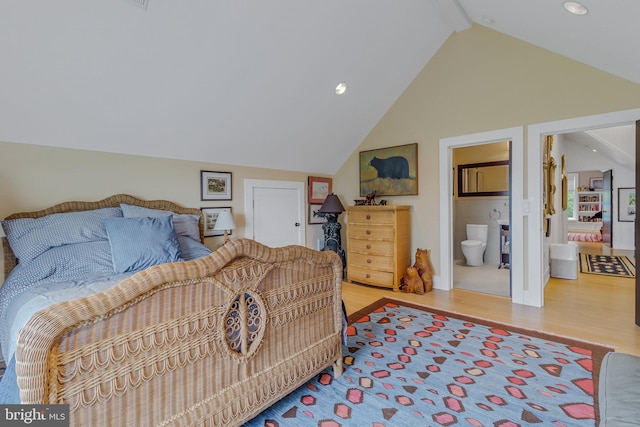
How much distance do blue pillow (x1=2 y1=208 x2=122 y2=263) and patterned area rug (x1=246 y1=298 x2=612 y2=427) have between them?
187cm

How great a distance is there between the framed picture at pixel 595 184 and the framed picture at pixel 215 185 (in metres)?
11.0

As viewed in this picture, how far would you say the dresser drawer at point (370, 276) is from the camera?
3996 mm

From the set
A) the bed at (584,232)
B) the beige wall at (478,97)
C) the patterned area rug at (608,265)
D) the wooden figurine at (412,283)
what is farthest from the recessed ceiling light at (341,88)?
the bed at (584,232)

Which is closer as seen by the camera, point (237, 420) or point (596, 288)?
point (237, 420)


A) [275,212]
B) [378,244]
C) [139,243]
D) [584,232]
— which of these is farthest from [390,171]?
[584,232]

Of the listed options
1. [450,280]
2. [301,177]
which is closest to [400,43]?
[301,177]

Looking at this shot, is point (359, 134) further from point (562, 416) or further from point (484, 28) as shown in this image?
point (562, 416)

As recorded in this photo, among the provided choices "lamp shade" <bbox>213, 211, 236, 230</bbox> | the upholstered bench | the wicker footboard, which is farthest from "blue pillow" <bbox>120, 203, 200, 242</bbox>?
the upholstered bench

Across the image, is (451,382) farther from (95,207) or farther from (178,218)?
(95,207)

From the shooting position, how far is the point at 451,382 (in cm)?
194

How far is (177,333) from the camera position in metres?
1.21

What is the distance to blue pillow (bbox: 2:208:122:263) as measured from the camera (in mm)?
2154

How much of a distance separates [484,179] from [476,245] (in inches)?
50.3

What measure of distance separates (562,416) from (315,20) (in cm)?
329
